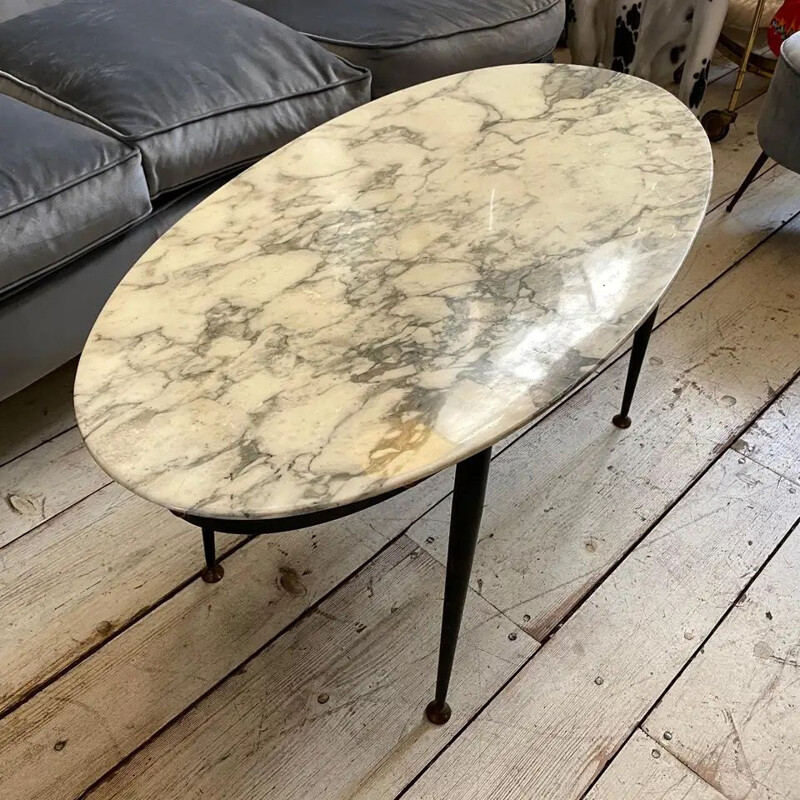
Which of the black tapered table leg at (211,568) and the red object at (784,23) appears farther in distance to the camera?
the red object at (784,23)

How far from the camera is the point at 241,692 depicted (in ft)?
3.30

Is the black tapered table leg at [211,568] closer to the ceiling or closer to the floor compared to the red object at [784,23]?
closer to the floor

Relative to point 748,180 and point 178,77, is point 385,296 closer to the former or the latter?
point 178,77

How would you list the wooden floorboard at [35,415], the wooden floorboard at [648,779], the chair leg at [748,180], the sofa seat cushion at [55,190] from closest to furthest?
the wooden floorboard at [648,779] → the sofa seat cushion at [55,190] → the wooden floorboard at [35,415] → the chair leg at [748,180]

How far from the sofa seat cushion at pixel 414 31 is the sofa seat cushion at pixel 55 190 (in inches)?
21.2

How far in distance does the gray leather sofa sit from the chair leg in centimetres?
60

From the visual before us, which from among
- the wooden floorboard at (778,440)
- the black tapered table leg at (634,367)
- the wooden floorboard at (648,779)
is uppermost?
the black tapered table leg at (634,367)

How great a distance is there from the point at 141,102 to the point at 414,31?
0.56m

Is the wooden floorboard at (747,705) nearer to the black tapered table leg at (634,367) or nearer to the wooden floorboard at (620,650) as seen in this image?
the wooden floorboard at (620,650)

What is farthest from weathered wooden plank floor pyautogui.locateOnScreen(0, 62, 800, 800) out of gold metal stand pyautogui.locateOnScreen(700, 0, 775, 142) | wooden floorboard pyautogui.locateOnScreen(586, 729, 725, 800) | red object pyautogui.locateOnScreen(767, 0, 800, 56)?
red object pyautogui.locateOnScreen(767, 0, 800, 56)

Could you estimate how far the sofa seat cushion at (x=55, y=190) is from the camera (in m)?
1.08

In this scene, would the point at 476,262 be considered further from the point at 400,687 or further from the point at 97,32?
the point at 97,32

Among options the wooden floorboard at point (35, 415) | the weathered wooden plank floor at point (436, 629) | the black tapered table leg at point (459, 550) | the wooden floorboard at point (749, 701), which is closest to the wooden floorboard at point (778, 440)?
the weathered wooden plank floor at point (436, 629)

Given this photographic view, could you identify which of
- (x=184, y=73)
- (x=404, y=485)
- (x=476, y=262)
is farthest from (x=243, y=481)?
(x=184, y=73)
